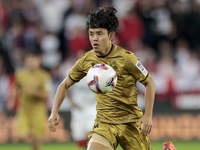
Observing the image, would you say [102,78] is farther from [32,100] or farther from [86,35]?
[86,35]

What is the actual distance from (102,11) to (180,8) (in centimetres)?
833

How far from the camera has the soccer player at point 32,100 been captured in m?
9.52

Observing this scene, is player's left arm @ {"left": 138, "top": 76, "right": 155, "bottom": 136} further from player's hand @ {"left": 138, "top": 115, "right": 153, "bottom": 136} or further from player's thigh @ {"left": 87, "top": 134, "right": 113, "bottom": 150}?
player's thigh @ {"left": 87, "top": 134, "right": 113, "bottom": 150}

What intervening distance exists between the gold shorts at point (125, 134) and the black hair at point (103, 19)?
118cm

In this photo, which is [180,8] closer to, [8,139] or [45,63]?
[45,63]

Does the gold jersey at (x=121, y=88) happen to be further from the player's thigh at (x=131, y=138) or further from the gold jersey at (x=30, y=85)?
the gold jersey at (x=30, y=85)

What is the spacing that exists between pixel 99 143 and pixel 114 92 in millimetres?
678

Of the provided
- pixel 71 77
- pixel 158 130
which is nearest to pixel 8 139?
pixel 158 130

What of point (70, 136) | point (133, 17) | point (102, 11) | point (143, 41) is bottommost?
point (70, 136)

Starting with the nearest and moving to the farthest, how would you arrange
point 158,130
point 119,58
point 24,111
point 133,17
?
point 119,58
point 24,111
point 158,130
point 133,17

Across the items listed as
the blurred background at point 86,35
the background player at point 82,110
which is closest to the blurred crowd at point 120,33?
the blurred background at point 86,35

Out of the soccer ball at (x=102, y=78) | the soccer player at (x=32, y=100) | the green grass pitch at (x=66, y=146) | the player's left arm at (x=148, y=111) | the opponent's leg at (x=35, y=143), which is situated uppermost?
the soccer ball at (x=102, y=78)

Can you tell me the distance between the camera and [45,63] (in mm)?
12539

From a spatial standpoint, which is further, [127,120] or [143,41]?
[143,41]
